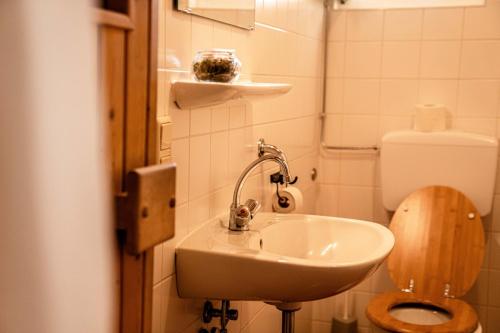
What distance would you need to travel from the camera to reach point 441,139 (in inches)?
102

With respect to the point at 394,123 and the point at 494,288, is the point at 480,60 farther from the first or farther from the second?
the point at 494,288

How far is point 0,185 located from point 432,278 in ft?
7.40

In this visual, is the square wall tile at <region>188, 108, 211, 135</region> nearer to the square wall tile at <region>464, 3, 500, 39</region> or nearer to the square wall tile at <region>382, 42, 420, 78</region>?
the square wall tile at <region>382, 42, 420, 78</region>

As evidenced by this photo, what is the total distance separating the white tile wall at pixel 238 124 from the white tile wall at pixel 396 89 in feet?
0.39

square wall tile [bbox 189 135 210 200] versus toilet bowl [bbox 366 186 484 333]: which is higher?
square wall tile [bbox 189 135 210 200]

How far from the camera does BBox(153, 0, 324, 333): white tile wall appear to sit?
5.01 ft

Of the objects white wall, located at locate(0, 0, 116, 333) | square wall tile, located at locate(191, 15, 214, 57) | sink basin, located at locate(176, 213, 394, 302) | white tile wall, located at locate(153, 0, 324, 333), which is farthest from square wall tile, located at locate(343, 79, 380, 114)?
white wall, located at locate(0, 0, 116, 333)

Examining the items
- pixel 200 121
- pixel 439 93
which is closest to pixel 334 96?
pixel 439 93

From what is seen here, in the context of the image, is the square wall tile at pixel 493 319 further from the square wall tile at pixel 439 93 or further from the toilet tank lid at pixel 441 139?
the square wall tile at pixel 439 93

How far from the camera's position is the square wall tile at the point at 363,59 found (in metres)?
2.82

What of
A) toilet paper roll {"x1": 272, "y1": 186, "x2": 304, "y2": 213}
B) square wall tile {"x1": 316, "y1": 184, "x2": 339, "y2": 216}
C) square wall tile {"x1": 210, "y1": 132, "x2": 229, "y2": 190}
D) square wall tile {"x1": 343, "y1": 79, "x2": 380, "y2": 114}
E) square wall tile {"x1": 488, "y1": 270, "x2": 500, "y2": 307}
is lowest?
square wall tile {"x1": 488, "y1": 270, "x2": 500, "y2": 307}

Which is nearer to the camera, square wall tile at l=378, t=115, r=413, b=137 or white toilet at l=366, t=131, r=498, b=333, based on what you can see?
white toilet at l=366, t=131, r=498, b=333

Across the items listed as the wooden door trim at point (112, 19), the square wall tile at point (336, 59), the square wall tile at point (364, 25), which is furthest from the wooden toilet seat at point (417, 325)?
the wooden door trim at point (112, 19)

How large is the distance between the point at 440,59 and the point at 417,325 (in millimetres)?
1193
